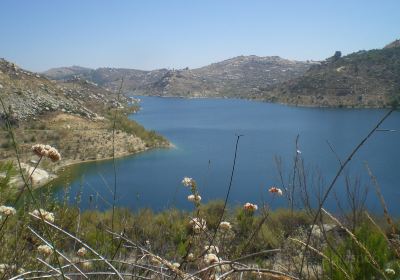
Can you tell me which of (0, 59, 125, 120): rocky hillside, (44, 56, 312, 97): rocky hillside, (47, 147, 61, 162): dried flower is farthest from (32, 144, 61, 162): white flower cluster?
(44, 56, 312, 97): rocky hillside

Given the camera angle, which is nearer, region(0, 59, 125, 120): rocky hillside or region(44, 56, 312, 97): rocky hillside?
region(0, 59, 125, 120): rocky hillside

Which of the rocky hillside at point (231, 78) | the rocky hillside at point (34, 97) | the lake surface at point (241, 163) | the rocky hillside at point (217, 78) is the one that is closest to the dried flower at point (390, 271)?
the lake surface at point (241, 163)

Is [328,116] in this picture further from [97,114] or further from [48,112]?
[48,112]

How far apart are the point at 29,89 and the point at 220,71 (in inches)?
4703

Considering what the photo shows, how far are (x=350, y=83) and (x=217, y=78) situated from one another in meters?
72.7

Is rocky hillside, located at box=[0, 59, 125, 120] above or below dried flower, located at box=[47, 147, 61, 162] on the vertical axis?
below

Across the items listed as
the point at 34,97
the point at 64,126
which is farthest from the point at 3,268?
the point at 34,97

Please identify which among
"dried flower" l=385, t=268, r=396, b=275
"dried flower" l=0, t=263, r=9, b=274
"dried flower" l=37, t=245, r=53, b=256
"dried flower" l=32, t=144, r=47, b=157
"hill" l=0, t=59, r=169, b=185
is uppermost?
"dried flower" l=32, t=144, r=47, b=157

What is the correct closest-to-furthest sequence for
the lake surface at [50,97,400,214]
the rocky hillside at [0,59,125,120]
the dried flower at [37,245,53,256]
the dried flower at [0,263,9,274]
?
the dried flower at [0,263,9,274] → the dried flower at [37,245,53,256] → the lake surface at [50,97,400,214] → the rocky hillside at [0,59,125,120]

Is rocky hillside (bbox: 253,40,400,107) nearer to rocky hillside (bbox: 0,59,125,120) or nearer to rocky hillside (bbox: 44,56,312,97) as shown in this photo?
rocky hillside (bbox: 44,56,312,97)

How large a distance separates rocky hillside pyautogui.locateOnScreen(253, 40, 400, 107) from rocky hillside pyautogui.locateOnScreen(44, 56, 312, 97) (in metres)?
18.7

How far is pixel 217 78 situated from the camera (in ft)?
431

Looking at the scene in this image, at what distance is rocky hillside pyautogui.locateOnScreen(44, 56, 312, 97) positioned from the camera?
105 metres

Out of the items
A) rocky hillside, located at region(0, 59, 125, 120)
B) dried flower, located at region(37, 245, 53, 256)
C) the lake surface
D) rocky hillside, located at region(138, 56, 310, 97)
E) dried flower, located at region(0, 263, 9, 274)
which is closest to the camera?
dried flower, located at region(0, 263, 9, 274)
